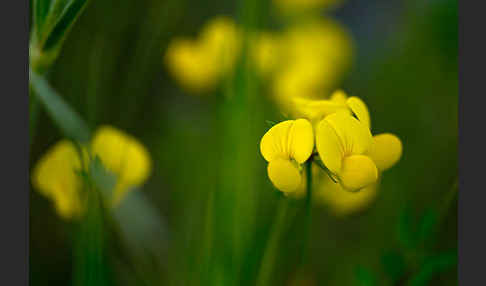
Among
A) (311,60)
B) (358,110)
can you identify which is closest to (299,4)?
(311,60)

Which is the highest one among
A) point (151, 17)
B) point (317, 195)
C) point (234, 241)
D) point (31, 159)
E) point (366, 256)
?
point (151, 17)

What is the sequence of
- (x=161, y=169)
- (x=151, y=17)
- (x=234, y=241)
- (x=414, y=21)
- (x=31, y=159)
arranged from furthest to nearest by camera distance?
1. (x=414, y=21)
2. (x=161, y=169)
3. (x=151, y=17)
4. (x=31, y=159)
5. (x=234, y=241)

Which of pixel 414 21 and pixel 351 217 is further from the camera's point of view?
pixel 414 21

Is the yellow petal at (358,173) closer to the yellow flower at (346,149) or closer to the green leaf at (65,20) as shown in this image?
the yellow flower at (346,149)

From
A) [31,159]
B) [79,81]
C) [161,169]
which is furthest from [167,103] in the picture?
[31,159]

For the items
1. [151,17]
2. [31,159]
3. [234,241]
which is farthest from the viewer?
[151,17]

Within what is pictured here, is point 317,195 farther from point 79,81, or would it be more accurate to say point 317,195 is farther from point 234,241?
point 79,81

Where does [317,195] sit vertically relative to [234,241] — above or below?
below
